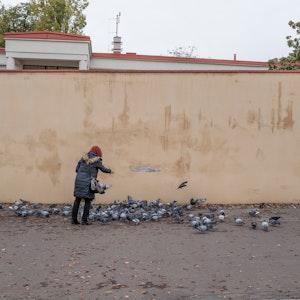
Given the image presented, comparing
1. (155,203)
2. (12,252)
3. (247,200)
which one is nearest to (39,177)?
(155,203)

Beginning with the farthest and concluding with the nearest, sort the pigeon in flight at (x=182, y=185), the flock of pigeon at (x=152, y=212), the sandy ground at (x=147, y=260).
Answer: the pigeon in flight at (x=182, y=185), the flock of pigeon at (x=152, y=212), the sandy ground at (x=147, y=260)

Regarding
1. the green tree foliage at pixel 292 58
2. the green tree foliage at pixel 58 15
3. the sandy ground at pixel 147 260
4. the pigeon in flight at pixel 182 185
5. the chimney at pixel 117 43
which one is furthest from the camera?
the chimney at pixel 117 43

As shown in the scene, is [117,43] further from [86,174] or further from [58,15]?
[86,174]

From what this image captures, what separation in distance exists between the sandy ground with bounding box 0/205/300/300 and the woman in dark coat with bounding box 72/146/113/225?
29 cm

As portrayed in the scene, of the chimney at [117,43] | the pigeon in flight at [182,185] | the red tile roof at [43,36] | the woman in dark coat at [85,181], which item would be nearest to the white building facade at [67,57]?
the red tile roof at [43,36]

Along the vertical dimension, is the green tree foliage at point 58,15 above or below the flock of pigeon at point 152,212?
above

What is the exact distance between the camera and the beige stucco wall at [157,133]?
9945 mm

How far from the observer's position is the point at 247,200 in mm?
10047

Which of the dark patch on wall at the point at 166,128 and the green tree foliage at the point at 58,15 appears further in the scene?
the green tree foliage at the point at 58,15

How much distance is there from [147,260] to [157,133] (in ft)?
14.9

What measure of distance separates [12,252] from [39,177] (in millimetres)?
3912

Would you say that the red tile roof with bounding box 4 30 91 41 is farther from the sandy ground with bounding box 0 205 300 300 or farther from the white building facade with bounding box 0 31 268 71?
the sandy ground with bounding box 0 205 300 300

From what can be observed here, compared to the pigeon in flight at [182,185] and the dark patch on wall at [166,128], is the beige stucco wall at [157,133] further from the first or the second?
the pigeon in flight at [182,185]

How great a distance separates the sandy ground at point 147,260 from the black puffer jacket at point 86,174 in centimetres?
62
